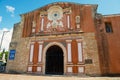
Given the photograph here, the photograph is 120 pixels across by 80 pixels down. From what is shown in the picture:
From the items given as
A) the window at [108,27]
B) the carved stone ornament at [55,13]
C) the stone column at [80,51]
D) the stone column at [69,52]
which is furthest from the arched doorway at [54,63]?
the window at [108,27]

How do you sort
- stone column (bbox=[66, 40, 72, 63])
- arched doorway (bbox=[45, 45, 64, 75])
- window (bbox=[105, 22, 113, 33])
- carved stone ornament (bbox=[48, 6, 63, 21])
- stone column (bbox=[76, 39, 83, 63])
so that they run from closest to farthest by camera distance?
1. stone column (bbox=[76, 39, 83, 63])
2. stone column (bbox=[66, 40, 72, 63])
3. window (bbox=[105, 22, 113, 33])
4. arched doorway (bbox=[45, 45, 64, 75])
5. carved stone ornament (bbox=[48, 6, 63, 21])

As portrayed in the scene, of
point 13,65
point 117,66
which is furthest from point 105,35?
point 13,65

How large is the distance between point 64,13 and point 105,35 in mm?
5308

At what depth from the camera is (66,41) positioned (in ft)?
44.0

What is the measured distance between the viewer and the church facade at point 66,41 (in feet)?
40.4

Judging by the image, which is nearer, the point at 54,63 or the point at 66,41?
the point at 66,41

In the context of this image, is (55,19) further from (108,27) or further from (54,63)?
(108,27)

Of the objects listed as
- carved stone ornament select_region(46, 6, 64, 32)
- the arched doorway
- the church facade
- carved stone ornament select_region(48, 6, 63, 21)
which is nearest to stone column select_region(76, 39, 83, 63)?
the church facade

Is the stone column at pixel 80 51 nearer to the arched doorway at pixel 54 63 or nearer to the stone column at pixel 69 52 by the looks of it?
the stone column at pixel 69 52

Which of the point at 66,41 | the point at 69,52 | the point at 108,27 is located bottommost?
the point at 69,52

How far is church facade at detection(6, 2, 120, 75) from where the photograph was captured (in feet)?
40.4

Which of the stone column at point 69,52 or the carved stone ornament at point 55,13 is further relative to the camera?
the carved stone ornament at point 55,13

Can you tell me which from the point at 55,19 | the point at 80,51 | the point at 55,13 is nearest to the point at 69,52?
the point at 80,51

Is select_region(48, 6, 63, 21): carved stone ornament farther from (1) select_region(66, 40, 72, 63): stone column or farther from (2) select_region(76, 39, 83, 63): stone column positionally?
(2) select_region(76, 39, 83, 63): stone column
